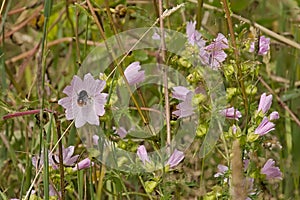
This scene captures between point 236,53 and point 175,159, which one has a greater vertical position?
point 236,53

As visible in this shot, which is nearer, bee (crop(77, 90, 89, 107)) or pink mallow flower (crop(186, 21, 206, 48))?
bee (crop(77, 90, 89, 107))

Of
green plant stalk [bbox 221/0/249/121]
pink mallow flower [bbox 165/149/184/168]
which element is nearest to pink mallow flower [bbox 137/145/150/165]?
pink mallow flower [bbox 165/149/184/168]

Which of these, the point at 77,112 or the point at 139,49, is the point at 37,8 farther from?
the point at 77,112

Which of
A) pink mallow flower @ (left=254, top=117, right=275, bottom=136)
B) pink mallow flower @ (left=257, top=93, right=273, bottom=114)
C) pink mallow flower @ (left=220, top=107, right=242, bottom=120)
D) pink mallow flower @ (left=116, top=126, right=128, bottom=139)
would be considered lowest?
pink mallow flower @ (left=116, top=126, right=128, bottom=139)

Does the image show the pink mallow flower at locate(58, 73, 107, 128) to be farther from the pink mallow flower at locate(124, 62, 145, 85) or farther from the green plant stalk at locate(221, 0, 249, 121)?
the green plant stalk at locate(221, 0, 249, 121)

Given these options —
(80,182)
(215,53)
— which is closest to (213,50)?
(215,53)

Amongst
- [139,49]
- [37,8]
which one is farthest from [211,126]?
[37,8]

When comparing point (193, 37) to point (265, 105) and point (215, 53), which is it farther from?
point (265, 105)
